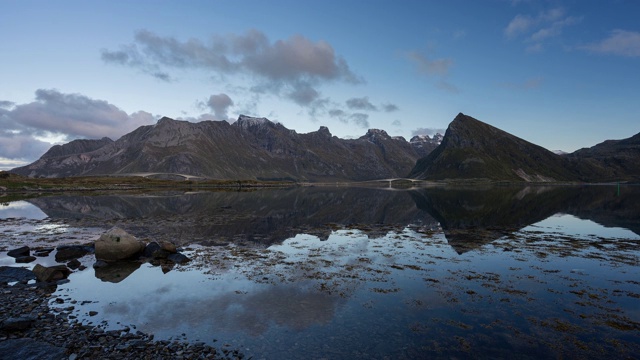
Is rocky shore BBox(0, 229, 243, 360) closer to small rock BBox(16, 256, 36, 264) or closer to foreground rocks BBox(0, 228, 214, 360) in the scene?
foreground rocks BBox(0, 228, 214, 360)

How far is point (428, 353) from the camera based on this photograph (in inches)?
634

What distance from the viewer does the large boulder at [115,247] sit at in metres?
34.3

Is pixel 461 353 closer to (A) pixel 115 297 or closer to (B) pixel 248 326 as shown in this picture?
(B) pixel 248 326

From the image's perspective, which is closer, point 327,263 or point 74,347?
point 74,347

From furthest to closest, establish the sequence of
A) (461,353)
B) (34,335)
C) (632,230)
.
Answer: (632,230)
(34,335)
(461,353)

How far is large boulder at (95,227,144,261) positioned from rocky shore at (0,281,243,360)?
13820 millimetres

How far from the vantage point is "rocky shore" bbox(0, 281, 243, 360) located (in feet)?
51.0

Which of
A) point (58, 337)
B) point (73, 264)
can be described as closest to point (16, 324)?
point (58, 337)

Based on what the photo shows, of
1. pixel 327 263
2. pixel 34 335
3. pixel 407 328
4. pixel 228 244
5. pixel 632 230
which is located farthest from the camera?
pixel 632 230

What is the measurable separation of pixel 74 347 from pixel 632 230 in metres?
75.3

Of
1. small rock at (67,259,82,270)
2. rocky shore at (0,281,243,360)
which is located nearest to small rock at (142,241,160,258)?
small rock at (67,259,82,270)

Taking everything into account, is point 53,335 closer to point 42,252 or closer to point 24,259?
point 24,259

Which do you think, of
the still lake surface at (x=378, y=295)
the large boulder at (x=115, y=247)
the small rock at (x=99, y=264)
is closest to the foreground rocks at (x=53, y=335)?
the still lake surface at (x=378, y=295)

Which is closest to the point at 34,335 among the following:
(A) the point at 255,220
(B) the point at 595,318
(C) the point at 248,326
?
(C) the point at 248,326
